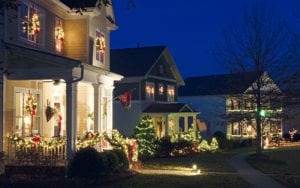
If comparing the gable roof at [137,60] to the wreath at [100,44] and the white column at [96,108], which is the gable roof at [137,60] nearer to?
the wreath at [100,44]

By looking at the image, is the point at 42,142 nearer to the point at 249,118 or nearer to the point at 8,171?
the point at 8,171

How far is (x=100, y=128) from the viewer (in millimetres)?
21406

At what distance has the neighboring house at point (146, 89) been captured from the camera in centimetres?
3794

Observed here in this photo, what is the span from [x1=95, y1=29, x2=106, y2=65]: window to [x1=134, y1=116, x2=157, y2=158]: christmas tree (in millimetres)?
7333

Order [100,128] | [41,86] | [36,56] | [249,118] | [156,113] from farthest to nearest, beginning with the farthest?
1. [156,113]
2. [249,118]
3. [100,128]
4. [41,86]
5. [36,56]

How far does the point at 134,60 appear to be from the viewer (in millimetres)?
39844

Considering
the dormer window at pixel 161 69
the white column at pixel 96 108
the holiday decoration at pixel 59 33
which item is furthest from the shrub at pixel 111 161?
the dormer window at pixel 161 69

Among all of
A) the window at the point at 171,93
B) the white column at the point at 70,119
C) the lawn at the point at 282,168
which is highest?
the window at the point at 171,93

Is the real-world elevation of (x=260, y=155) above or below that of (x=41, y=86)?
below

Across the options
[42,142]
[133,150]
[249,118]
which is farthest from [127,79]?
[42,142]

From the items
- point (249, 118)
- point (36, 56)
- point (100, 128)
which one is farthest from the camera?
point (249, 118)

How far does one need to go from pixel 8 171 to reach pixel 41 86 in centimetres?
421

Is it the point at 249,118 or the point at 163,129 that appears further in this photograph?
the point at 163,129

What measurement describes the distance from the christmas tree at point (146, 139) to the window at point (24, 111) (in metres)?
11.4
